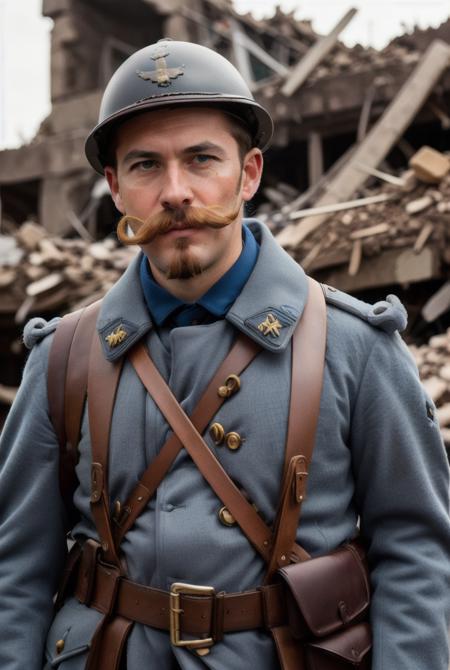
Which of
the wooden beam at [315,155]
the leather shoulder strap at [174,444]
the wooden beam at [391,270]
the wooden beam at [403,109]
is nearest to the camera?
the leather shoulder strap at [174,444]

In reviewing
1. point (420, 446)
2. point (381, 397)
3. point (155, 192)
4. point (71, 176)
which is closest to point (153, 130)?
point (155, 192)

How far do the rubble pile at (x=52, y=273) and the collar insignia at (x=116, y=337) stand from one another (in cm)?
668

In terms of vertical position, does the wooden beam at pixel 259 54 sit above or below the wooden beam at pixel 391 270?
above

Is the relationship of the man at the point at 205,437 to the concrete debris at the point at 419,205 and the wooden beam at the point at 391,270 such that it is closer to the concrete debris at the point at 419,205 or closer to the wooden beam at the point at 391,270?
the wooden beam at the point at 391,270

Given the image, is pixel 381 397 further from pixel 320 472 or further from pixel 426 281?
pixel 426 281

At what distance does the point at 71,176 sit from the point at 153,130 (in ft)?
46.9

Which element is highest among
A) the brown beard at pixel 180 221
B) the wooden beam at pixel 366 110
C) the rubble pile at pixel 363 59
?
the rubble pile at pixel 363 59

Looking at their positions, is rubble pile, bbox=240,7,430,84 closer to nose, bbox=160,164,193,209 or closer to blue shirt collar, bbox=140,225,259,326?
blue shirt collar, bbox=140,225,259,326

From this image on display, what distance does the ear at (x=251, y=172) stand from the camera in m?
2.23

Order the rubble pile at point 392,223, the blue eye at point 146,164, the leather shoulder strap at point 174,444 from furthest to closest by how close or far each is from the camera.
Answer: the rubble pile at point 392,223, the blue eye at point 146,164, the leather shoulder strap at point 174,444

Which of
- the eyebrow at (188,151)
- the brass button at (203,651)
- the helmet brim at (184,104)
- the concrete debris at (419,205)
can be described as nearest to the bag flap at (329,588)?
the brass button at (203,651)

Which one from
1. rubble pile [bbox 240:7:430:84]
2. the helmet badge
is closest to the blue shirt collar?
the helmet badge

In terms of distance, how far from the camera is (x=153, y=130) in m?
2.09

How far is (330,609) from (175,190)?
105cm
